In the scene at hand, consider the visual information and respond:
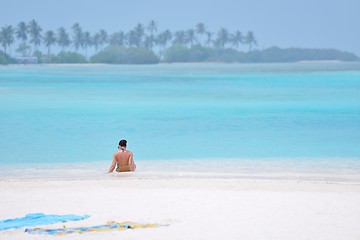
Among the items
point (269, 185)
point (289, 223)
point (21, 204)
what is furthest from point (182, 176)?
point (289, 223)

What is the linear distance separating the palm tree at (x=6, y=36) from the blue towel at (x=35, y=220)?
492ft

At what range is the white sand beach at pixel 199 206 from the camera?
730 cm

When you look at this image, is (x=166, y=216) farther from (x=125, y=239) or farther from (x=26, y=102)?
(x=26, y=102)

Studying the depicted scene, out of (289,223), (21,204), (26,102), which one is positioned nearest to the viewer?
(289,223)

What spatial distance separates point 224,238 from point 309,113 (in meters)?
25.2

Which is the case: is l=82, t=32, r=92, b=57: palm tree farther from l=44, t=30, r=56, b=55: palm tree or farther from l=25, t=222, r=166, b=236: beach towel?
l=25, t=222, r=166, b=236: beach towel

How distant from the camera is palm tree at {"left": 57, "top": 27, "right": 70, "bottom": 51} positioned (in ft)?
521

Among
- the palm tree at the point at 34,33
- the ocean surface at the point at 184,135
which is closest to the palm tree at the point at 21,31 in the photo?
the palm tree at the point at 34,33

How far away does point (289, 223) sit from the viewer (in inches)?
302

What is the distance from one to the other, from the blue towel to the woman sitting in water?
12.0 ft

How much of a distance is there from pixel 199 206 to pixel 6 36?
15100 centimetres

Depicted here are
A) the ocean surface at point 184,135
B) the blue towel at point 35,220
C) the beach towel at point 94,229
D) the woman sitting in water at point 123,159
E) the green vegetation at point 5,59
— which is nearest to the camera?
the beach towel at point 94,229

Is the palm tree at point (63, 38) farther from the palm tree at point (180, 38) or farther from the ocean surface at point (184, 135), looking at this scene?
the ocean surface at point (184, 135)

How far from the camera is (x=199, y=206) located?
861 centimetres
